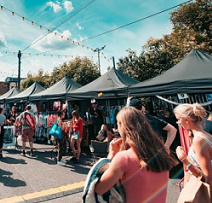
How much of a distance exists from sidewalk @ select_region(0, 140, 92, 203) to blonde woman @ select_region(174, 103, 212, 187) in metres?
2.61

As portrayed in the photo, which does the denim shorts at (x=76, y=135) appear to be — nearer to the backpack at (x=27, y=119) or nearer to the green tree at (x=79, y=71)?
the backpack at (x=27, y=119)

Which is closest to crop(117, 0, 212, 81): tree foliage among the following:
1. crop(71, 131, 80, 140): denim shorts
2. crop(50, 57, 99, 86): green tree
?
crop(50, 57, 99, 86): green tree

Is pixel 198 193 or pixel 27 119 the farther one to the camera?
pixel 27 119

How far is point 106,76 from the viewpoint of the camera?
7.29 metres

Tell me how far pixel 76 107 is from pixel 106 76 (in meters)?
2.21

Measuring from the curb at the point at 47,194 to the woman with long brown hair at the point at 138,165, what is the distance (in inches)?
106

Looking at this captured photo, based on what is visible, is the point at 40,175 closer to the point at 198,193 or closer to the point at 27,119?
the point at 27,119

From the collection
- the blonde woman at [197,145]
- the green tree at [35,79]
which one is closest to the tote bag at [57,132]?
the blonde woman at [197,145]

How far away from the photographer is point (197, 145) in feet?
5.50

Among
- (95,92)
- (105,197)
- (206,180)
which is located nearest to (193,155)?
(206,180)

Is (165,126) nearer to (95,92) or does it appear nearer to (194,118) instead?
(194,118)

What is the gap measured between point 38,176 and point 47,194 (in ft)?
3.52

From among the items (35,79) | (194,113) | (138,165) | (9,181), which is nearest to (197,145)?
(194,113)

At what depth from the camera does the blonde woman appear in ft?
5.31
